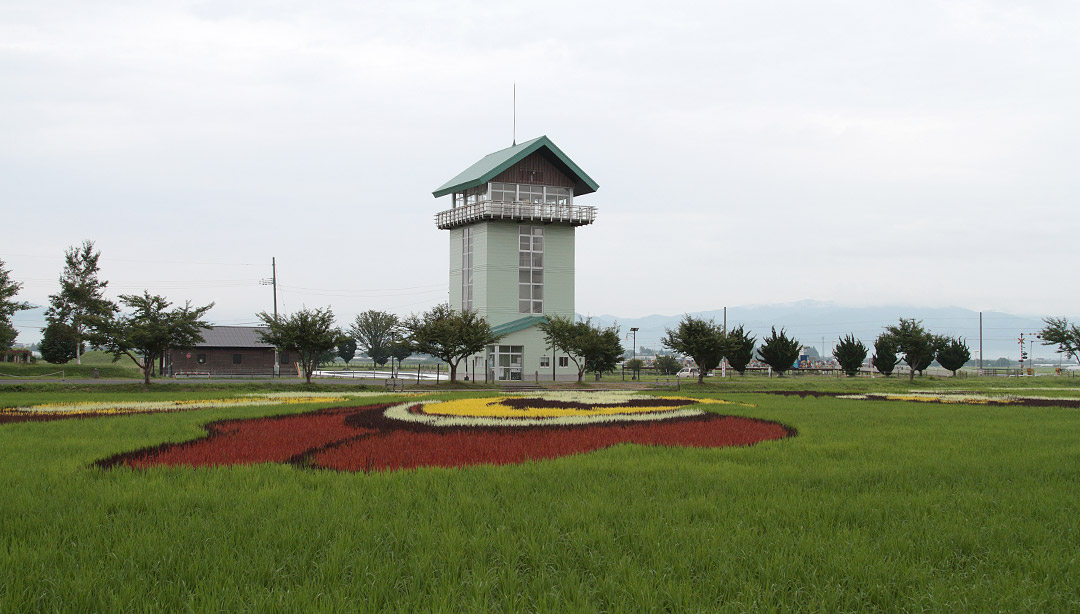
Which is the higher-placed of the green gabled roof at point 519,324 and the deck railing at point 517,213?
the deck railing at point 517,213

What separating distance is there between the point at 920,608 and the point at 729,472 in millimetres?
4734

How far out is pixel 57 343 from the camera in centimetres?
6234

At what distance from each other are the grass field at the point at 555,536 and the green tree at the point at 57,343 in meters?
59.1

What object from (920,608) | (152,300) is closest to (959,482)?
(920,608)

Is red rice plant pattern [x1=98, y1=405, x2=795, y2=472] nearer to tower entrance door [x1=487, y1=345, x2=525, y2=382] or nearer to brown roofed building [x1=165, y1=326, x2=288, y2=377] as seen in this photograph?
tower entrance door [x1=487, y1=345, x2=525, y2=382]

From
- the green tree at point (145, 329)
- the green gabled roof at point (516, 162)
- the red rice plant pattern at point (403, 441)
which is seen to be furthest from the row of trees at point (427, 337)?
the red rice plant pattern at point (403, 441)

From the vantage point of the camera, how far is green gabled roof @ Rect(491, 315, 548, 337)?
190 feet

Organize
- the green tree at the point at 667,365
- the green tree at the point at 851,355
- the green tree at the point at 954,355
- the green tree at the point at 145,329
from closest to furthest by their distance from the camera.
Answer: the green tree at the point at 145,329, the green tree at the point at 851,355, the green tree at the point at 954,355, the green tree at the point at 667,365

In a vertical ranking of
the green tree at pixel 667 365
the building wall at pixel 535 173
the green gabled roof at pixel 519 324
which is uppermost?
the building wall at pixel 535 173

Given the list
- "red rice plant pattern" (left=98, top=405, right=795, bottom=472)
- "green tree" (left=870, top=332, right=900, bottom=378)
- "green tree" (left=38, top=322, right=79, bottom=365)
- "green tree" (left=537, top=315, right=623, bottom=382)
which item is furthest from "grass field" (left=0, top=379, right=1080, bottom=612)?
"green tree" (left=870, top=332, right=900, bottom=378)

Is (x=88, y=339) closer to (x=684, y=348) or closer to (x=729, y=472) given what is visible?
(x=684, y=348)

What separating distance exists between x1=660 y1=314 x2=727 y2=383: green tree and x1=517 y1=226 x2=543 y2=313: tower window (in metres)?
13.3

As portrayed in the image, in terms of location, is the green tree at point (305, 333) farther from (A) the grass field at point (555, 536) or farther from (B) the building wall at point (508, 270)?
(A) the grass field at point (555, 536)

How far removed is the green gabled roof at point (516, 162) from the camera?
5956 cm
